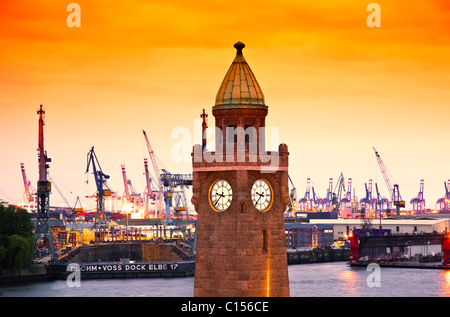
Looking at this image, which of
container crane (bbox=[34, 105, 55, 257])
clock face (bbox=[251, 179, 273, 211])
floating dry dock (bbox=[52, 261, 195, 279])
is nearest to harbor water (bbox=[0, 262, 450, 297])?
floating dry dock (bbox=[52, 261, 195, 279])

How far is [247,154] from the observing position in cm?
2955

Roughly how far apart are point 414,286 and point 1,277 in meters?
58.4

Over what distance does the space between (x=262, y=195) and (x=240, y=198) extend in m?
0.98

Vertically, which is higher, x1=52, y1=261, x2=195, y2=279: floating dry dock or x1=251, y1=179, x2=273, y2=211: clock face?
x1=251, y1=179, x2=273, y2=211: clock face

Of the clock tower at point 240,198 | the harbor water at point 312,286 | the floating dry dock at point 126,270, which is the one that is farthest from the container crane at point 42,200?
the clock tower at point 240,198

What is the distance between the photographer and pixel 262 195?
98.5 feet

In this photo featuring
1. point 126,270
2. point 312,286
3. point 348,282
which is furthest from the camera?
point 126,270

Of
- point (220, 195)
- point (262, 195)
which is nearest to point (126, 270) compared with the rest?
point (220, 195)

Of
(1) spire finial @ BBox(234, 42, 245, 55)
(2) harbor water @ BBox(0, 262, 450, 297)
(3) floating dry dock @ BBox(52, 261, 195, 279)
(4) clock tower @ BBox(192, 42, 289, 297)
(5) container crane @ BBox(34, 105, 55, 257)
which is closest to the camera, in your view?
(4) clock tower @ BBox(192, 42, 289, 297)

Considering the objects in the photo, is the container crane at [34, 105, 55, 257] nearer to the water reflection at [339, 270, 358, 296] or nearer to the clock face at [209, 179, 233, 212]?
the water reflection at [339, 270, 358, 296]

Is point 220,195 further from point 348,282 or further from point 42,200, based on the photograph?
point 42,200

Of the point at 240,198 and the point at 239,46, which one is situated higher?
the point at 239,46

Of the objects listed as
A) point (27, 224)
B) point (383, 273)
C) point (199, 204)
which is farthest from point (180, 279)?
point (199, 204)

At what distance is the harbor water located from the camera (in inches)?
4614
